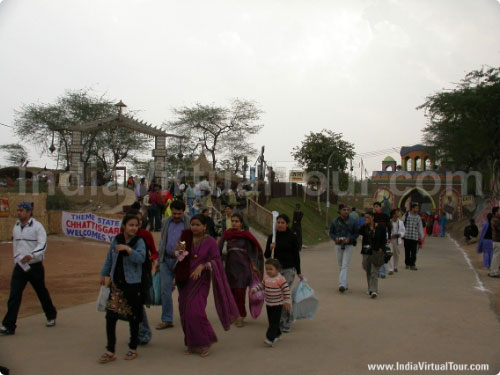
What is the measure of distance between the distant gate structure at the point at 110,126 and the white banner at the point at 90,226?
363 inches

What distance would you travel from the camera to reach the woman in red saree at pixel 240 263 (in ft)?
21.8

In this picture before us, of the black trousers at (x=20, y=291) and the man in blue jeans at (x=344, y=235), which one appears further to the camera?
the man in blue jeans at (x=344, y=235)

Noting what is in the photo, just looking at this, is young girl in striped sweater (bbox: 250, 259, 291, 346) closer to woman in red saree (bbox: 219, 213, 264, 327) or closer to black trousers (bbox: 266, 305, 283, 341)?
black trousers (bbox: 266, 305, 283, 341)

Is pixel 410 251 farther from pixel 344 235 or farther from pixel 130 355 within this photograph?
pixel 130 355

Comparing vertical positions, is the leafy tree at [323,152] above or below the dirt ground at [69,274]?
above

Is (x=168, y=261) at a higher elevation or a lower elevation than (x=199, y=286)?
higher

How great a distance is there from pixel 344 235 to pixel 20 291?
18.2ft

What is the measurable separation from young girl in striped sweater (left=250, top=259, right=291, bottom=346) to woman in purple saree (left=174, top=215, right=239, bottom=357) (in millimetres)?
433

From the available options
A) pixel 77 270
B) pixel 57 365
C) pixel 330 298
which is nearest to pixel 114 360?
pixel 57 365

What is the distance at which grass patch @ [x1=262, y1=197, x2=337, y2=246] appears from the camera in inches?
987

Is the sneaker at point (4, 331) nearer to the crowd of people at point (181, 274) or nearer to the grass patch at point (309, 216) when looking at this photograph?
the crowd of people at point (181, 274)

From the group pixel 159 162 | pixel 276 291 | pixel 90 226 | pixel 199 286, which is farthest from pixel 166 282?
pixel 159 162

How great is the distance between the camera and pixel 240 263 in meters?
6.66

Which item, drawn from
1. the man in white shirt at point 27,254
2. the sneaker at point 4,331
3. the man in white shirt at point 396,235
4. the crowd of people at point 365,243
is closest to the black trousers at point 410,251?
the man in white shirt at point 396,235
